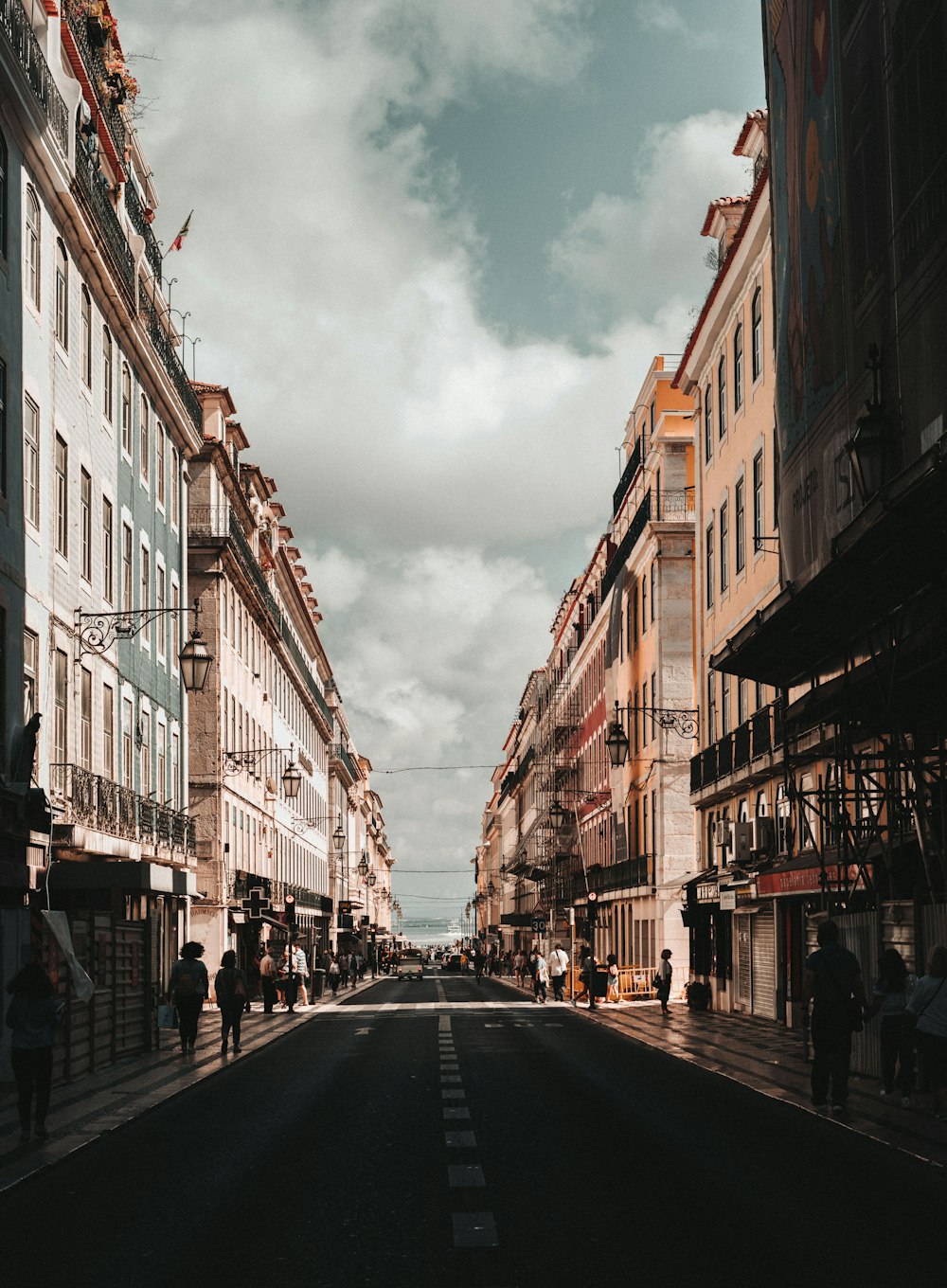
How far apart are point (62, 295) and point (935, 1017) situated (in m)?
20.1

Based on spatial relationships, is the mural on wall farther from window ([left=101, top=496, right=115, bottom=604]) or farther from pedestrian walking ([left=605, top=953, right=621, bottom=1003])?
pedestrian walking ([left=605, top=953, right=621, bottom=1003])

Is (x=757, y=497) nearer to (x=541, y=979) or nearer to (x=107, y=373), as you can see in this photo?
(x=107, y=373)

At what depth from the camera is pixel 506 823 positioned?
161 m

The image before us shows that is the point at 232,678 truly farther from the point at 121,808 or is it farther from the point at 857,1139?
the point at 857,1139

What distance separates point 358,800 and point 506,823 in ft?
46.3

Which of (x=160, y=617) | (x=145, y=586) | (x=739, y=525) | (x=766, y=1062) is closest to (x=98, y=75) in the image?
(x=145, y=586)

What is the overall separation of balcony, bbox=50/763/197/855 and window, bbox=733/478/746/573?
560 inches

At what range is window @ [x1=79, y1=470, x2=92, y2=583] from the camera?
32.0 metres

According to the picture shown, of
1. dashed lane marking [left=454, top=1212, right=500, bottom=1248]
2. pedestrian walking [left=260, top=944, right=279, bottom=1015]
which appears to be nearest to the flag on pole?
pedestrian walking [left=260, top=944, right=279, bottom=1015]

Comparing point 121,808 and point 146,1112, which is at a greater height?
point 121,808

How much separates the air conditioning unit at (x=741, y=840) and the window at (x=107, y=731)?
13.1 metres

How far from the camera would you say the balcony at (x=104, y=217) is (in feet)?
103

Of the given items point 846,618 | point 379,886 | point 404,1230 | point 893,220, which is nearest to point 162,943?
point 846,618

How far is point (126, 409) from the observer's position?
37.8m
